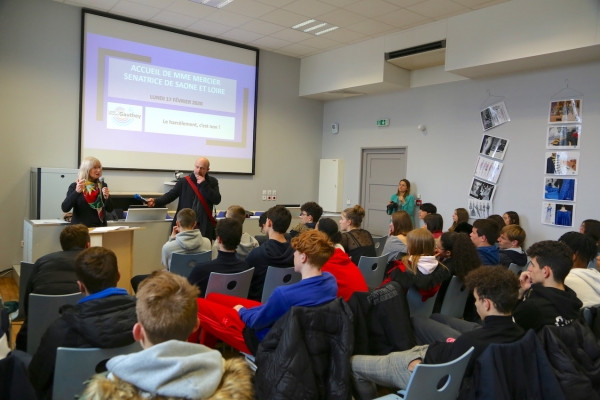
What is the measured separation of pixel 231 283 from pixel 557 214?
15.1 feet

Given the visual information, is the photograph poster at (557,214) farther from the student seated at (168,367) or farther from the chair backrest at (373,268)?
the student seated at (168,367)

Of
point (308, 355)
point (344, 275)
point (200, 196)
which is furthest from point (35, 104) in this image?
point (308, 355)

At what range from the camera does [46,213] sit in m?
5.73

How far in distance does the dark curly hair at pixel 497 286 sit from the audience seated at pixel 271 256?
153 centimetres

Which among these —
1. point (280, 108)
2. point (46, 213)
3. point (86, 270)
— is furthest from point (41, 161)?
point (86, 270)

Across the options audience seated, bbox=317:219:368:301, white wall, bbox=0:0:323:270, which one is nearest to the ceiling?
white wall, bbox=0:0:323:270

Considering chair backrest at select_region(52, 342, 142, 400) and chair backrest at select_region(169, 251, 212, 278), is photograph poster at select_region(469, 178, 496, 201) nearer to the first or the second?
chair backrest at select_region(169, 251, 212, 278)

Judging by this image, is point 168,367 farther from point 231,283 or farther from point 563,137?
point 563,137

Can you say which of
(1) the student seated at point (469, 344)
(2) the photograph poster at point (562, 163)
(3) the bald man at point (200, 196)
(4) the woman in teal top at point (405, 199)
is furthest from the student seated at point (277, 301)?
(4) the woman in teal top at point (405, 199)

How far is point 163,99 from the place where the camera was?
704 centimetres

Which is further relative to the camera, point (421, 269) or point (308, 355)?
point (421, 269)

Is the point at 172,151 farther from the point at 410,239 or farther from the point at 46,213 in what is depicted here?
the point at 410,239

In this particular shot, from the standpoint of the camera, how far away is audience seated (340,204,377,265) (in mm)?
4039

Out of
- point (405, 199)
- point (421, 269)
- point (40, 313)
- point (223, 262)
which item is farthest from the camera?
point (405, 199)
